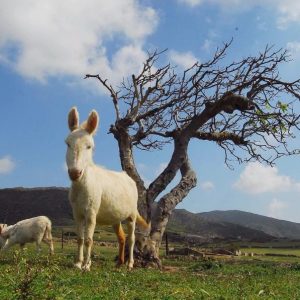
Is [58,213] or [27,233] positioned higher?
[58,213]

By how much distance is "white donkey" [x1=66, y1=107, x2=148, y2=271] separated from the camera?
11.7 m

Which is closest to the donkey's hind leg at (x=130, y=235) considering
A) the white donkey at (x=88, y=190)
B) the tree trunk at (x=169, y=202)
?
the white donkey at (x=88, y=190)

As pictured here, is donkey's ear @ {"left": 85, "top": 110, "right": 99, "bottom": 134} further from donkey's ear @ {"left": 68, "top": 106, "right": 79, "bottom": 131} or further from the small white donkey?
the small white donkey

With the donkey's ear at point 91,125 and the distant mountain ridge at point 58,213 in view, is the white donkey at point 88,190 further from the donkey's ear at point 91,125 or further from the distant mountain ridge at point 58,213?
the distant mountain ridge at point 58,213

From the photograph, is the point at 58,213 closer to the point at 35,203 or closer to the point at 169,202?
the point at 35,203

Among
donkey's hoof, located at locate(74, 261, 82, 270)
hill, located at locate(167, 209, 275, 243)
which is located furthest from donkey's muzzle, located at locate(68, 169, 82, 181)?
hill, located at locate(167, 209, 275, 243)

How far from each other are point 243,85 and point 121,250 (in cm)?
963

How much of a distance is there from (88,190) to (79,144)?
4.41 ft

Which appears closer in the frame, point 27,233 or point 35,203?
point 27,233

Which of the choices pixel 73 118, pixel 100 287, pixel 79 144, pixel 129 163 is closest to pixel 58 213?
pixel 129 163

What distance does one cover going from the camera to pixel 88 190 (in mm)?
12375

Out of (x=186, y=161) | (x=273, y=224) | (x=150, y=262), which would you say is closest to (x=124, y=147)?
(x=186, y=161)

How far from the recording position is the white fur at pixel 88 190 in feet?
38.7

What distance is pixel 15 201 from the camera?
111 meters
